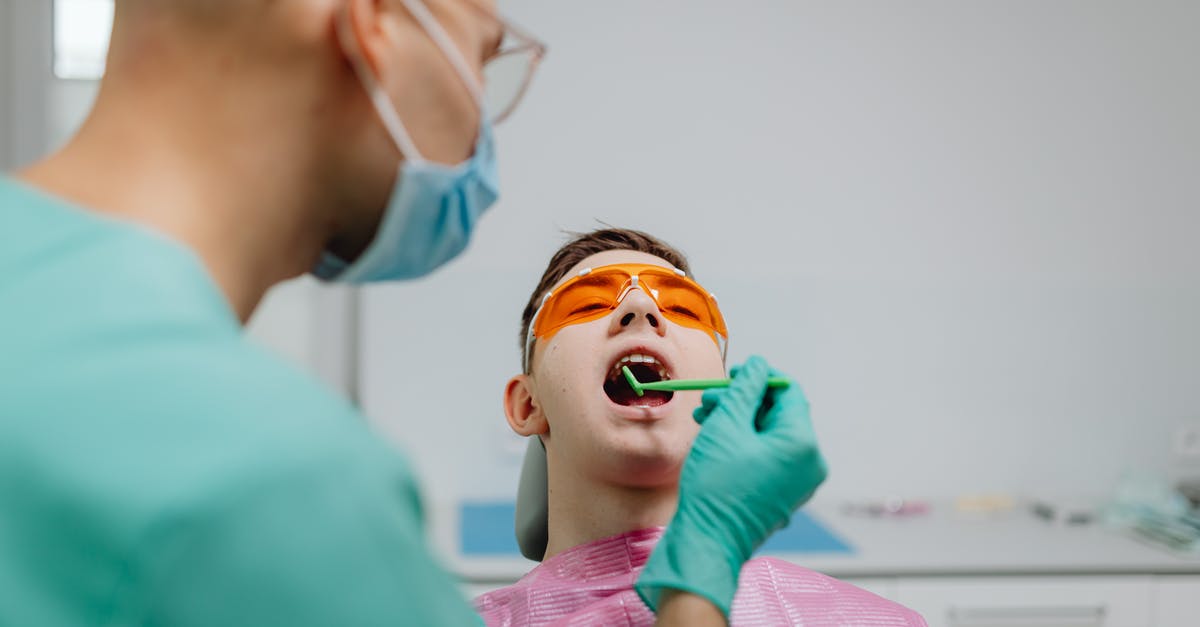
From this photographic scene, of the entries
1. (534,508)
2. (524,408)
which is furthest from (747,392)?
(534,508)

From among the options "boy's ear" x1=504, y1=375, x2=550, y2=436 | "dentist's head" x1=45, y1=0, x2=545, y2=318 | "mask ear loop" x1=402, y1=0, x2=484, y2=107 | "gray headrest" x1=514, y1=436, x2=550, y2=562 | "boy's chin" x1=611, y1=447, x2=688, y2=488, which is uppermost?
"mask ear loop" x1=402, y1=0, x2=484, y2=107

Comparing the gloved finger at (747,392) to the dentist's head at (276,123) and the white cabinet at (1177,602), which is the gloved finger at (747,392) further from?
the white cabinet at (1177,602)

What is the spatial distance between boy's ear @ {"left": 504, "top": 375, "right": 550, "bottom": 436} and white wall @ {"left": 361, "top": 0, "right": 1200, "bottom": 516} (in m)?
1.40

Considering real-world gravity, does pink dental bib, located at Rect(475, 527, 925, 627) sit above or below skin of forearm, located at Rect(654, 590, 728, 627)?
below

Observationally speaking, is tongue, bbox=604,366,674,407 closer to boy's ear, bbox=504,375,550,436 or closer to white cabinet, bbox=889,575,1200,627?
boy's ear, bbox=504,375,550,436

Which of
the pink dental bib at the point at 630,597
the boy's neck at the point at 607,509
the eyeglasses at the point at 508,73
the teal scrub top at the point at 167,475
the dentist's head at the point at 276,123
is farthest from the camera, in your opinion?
the boy's neck at the point at 607,509

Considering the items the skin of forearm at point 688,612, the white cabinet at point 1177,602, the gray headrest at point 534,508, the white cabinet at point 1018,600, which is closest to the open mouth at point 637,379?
the gray headrest at point 534,508

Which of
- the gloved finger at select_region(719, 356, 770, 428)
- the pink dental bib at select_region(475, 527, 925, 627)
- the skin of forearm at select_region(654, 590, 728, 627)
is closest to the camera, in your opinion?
the skin of forearm at select_region(654, 590, 728, 627)

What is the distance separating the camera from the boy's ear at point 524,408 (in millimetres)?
1574

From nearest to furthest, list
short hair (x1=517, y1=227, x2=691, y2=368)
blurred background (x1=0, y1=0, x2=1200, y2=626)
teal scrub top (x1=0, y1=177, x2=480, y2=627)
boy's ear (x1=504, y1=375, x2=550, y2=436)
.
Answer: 1. teal scrub top (x1=0, y1=177, x2=480, y2=627)
2. boy's ear (x1=504, y1=375, x2=550, y2=436)
3. short hair (x1=517, y1=227, x2=691, y2=368)
4. blurred background (x1=0, y1=0, x2=1200, y2=626)

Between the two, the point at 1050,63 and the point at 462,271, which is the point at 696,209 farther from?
the point at 1050,63

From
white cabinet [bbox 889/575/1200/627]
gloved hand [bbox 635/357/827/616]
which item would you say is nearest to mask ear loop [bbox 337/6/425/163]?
gloved hand [bbox 635/357/827/616]

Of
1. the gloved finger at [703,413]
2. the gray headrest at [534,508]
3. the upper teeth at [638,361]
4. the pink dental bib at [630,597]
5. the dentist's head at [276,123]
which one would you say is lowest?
the gray headrest at [534,508]

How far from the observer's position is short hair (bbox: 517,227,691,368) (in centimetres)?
168
